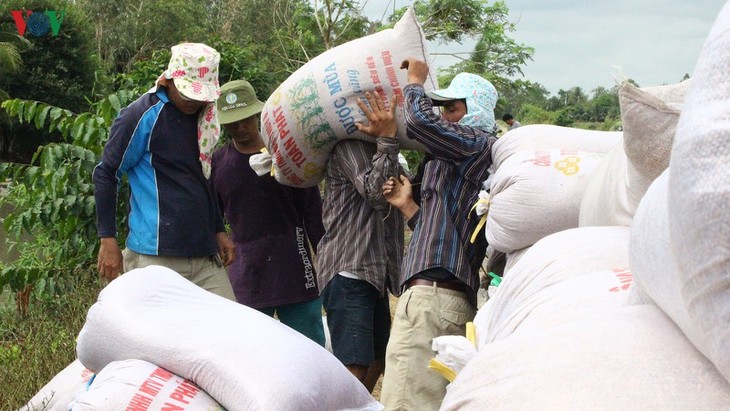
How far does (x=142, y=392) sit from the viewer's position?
2.21 meters

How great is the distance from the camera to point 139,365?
2305mm

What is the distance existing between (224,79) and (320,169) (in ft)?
18.3

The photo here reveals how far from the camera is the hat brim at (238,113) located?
4.16m

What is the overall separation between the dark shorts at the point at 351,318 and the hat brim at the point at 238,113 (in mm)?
955

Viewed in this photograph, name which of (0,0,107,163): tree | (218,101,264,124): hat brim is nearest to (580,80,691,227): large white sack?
(218,101,264,124): hat brim

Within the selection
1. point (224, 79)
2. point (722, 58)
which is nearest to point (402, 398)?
point (722, 58)

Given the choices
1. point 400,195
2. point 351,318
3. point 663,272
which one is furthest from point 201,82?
point 663,272

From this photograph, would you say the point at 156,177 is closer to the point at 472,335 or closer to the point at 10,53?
the point at 472,335

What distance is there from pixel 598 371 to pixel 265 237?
2951 millimetres

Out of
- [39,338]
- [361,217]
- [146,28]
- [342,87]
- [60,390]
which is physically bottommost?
[146,28]

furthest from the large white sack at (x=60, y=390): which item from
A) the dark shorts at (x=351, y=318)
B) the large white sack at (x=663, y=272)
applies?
the large white sack at (x=663, y=272)

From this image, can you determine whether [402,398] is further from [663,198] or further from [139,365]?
[663,198]

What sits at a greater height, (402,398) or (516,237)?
(516,237)
